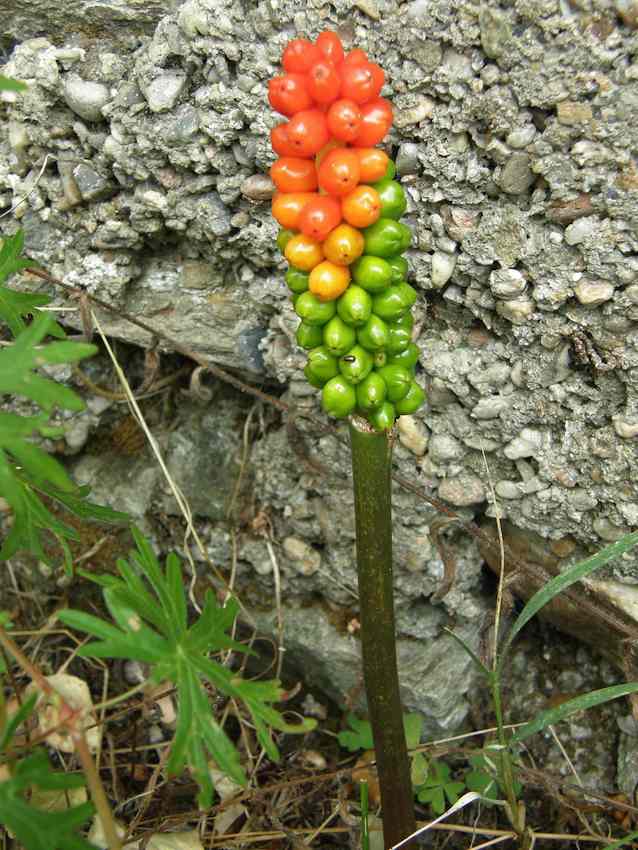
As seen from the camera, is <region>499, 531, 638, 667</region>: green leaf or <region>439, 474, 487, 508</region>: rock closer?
<region>499, 531, 638, 667</region>: green leaf

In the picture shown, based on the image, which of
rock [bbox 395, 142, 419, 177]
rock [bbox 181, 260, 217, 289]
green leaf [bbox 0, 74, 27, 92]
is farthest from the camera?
rock [bbox 181, 260, 217, 289]

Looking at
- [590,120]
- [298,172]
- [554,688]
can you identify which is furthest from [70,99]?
[554,688]

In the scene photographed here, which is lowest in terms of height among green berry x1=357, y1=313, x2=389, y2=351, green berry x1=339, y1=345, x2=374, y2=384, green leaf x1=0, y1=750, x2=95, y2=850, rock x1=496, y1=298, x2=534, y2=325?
green leaf x1=0, y1=750, x2=95, y2=850

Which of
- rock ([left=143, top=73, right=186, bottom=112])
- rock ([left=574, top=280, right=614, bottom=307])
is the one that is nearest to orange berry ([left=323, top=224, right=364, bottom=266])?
rock ([left=574, top=280, right=614, bottom=307])

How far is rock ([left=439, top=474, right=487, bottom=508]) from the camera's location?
8.63ft

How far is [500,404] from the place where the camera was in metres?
2.45

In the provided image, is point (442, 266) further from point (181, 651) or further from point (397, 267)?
point (181, 651)

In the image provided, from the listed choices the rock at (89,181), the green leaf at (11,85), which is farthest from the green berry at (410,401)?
the rock at (89,181)

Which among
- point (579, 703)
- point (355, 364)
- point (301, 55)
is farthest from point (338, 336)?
point (579, 703)

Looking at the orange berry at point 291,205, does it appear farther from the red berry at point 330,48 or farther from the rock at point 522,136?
the rock at point 522,136

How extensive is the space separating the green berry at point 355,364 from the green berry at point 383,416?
93 mm

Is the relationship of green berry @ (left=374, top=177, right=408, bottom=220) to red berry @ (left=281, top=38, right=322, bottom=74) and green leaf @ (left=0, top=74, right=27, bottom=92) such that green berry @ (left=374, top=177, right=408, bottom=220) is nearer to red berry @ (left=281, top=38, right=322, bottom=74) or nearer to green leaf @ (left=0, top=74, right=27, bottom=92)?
red berry @ (left=281, top=38, right=322, bottom=74)

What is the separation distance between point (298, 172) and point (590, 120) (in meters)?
0.83

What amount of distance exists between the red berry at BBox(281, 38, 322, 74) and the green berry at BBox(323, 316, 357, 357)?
0.51 m
